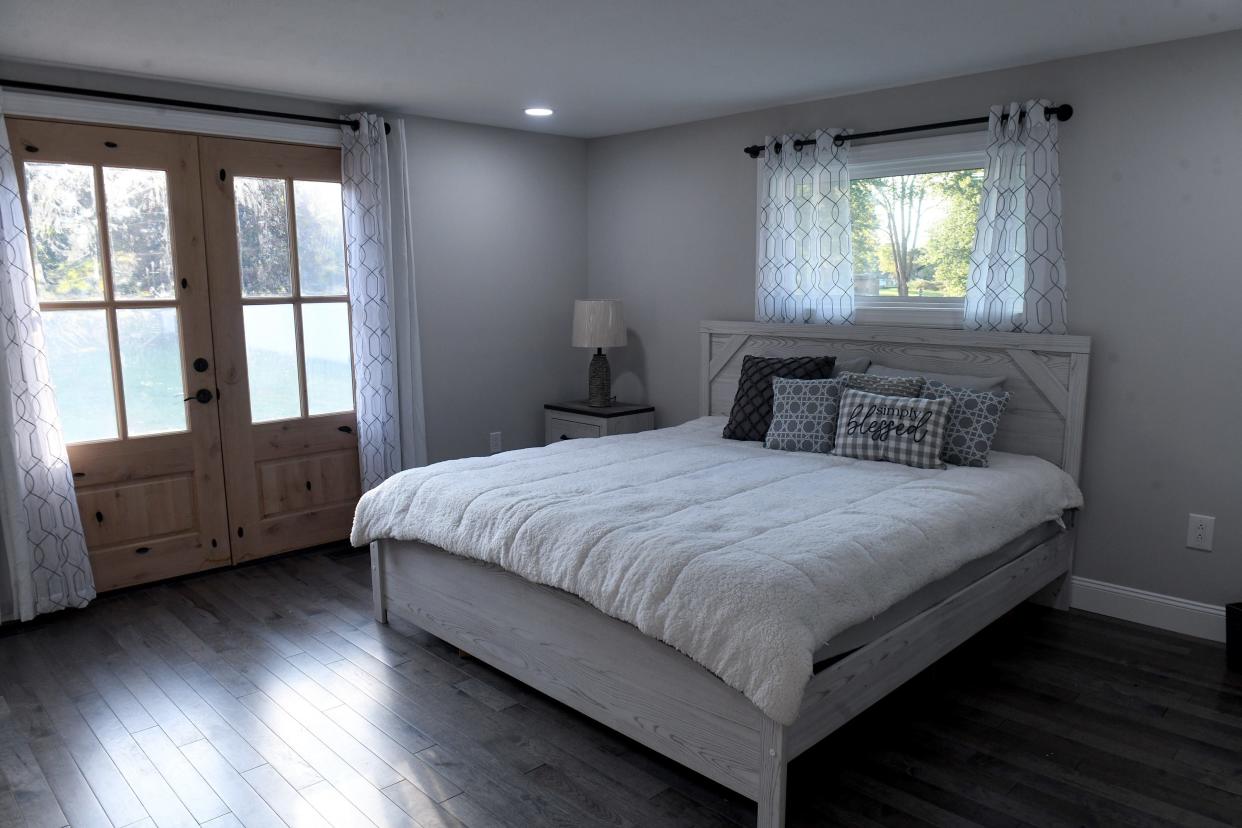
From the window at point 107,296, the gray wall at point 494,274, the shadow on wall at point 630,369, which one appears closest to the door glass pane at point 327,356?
the gray wall at point 494,274

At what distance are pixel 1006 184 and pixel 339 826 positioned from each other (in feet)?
11.3

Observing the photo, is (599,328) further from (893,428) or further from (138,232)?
(138,232)

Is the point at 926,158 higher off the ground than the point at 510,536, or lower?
higher

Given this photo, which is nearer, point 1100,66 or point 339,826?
point 339,826

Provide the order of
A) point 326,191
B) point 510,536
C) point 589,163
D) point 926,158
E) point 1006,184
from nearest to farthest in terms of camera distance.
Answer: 1. point 510,536
2. point 1006,184
3. point 926,158
4. point 326,191
5. point 589,163

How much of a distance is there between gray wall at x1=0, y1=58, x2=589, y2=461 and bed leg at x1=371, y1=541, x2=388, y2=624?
1468 millimetres

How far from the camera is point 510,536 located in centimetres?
274

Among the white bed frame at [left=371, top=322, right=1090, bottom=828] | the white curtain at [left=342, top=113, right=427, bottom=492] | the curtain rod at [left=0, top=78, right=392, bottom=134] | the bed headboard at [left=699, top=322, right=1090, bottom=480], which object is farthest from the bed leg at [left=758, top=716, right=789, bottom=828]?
the curtain rod at [left=0, top=78, right=392, bottom=134]

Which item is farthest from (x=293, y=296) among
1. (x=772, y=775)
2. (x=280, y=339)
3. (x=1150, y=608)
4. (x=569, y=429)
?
(x=1150, y=608)

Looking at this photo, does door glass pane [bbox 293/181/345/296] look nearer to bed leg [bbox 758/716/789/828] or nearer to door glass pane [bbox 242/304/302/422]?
door glass pane [bbox 242/304/302/422]

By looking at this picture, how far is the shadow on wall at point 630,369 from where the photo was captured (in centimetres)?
538

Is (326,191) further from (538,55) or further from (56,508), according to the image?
(56,508)

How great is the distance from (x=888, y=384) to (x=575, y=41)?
1904 mm

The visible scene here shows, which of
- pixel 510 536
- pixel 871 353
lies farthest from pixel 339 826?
pixel 871 353
